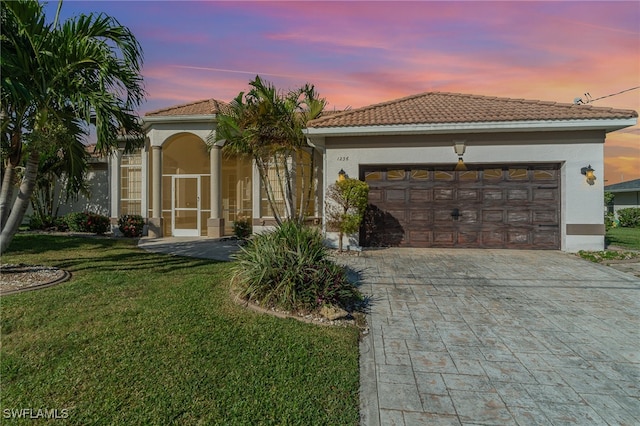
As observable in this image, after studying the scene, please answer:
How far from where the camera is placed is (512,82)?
429 inches

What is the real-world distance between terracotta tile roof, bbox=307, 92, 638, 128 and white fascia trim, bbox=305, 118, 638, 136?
11 centimetres

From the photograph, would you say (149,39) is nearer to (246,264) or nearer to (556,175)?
(246,264)

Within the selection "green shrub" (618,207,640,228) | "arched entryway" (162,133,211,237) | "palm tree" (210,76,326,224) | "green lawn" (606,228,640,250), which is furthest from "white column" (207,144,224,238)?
"green shrub" (618,207,640,228)

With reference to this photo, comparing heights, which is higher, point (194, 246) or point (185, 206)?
point (185, 206)

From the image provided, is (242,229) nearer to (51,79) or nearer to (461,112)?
(51,79)

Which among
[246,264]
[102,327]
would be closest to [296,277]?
[246,264]

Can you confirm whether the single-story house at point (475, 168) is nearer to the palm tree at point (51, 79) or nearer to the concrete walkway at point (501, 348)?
the concrete walkway at point (501, 348)

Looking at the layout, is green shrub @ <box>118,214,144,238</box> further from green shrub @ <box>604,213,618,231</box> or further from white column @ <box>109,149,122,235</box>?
green shrub @ <box>604,213,618,231</box>

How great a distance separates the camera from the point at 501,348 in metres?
3.91

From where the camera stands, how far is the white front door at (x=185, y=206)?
548 inches

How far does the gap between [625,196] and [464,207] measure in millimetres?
29781

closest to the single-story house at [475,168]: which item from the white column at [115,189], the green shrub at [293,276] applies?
the green shrub at [293,276]

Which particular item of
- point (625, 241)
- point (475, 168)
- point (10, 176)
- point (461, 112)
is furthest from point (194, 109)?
point (625, 241)

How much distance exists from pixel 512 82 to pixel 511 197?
13.4ft
